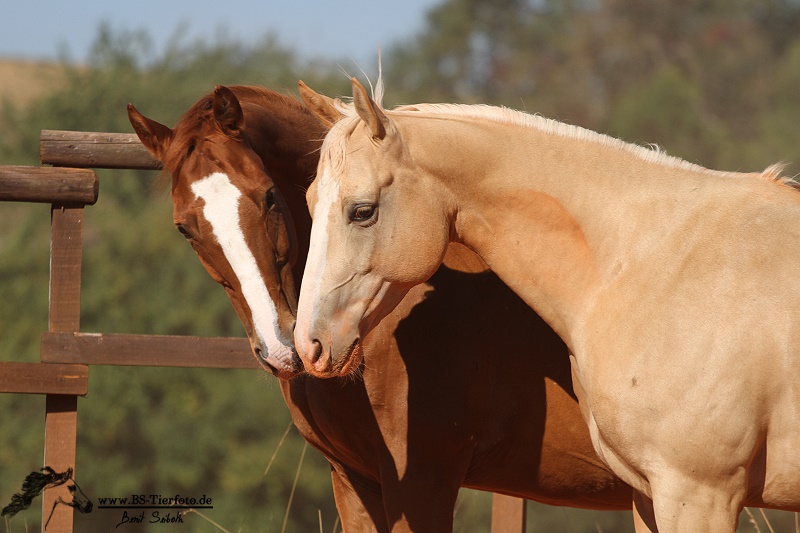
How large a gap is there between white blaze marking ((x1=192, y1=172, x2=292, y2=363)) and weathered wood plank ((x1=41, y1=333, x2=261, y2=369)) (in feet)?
2.94

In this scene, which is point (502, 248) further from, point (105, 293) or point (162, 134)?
point (105, 293)

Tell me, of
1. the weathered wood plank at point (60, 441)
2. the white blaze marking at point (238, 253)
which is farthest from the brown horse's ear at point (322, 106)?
the weathered wood plank at point (60, 441)

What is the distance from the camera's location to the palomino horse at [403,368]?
3.27 m

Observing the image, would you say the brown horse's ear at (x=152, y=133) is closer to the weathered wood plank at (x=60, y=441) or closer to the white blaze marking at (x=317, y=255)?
the white blaze marking at (x=317, y=255)

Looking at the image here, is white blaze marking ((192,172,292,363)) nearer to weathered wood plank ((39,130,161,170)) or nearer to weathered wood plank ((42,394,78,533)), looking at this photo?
weathered wood plank ((39,130,161,170))

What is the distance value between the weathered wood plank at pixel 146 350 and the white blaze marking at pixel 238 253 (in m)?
0.90

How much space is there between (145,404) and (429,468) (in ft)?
53.6

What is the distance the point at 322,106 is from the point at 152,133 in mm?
755

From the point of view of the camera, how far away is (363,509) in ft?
12.1

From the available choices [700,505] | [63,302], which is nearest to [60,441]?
[63,302]

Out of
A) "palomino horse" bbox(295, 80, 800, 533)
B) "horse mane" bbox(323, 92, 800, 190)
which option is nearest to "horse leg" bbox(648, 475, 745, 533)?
"palomino horse" bbox(295, 80, 800, 533)

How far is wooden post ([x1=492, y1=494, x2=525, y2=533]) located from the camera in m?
4.24

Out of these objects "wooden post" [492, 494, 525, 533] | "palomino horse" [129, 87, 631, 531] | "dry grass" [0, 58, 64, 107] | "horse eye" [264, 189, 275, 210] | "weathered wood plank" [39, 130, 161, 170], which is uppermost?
"dry grass" [0, 58, 64, 107]

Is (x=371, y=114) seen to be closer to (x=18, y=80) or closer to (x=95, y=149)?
(x=95, y=149)
